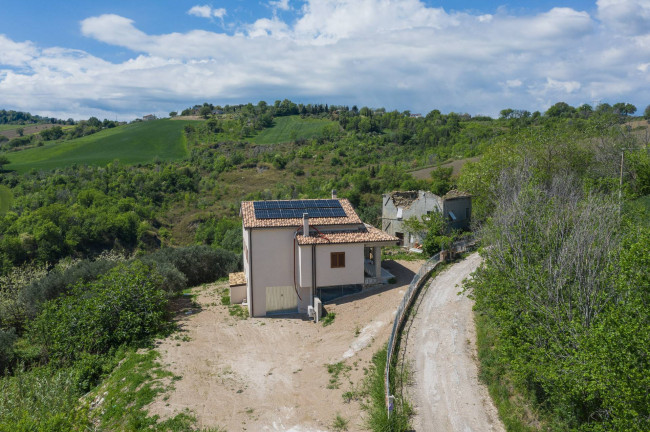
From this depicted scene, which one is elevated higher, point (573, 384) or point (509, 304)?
point (509, 304)

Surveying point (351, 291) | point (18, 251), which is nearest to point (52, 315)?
point (351, 291)

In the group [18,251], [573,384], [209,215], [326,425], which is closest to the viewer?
[573,384]

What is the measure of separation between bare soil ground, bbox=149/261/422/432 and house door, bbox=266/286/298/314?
121 cm

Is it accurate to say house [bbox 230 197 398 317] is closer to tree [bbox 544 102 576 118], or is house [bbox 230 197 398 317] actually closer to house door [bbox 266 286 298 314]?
house door [bbox 266 286 298 314]

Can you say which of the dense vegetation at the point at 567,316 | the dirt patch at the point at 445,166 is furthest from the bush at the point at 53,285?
the dirt patch at the point at 445,166

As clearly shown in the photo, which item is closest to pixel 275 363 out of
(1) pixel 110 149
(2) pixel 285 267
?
(2) pixel 285 267

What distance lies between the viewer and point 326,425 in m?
14.0

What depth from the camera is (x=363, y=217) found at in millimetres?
54781

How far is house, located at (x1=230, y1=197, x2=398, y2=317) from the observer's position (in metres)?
25.8

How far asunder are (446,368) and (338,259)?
11.0 meters

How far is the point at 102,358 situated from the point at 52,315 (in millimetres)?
5144

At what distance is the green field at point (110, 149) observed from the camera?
298 feet

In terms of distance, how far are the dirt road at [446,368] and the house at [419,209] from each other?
13.3m

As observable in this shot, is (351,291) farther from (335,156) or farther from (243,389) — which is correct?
(335,156)
